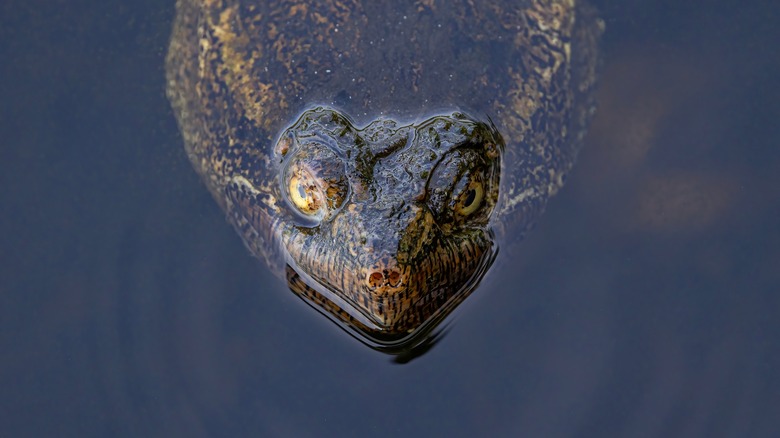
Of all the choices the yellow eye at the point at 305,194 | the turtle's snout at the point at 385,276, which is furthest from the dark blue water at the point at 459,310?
the turtle's snout at the point at 385,276

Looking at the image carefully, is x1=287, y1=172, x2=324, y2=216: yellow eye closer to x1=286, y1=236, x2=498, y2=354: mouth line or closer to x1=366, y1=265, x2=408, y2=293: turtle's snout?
x1=286, y1=236, x2=498, y2=354: mouth line

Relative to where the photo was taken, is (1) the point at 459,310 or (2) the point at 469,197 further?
(1) the point at 459,310

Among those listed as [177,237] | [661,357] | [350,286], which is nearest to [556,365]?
[661,357]

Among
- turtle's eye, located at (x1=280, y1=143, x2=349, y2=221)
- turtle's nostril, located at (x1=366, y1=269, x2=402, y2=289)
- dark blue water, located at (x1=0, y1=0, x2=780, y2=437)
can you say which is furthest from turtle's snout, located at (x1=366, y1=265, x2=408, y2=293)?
dark blue water, located at (x1=0, y1=0, x2=780, y2=437)

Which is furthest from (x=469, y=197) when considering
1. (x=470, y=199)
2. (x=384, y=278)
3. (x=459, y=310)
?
(x=384, y=278)

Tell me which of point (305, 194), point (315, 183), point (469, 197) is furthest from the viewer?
point (469, 197)

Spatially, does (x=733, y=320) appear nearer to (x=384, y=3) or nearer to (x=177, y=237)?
(x=384, y=3)

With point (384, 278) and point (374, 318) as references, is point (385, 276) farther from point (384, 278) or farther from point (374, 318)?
point (374, 318)
